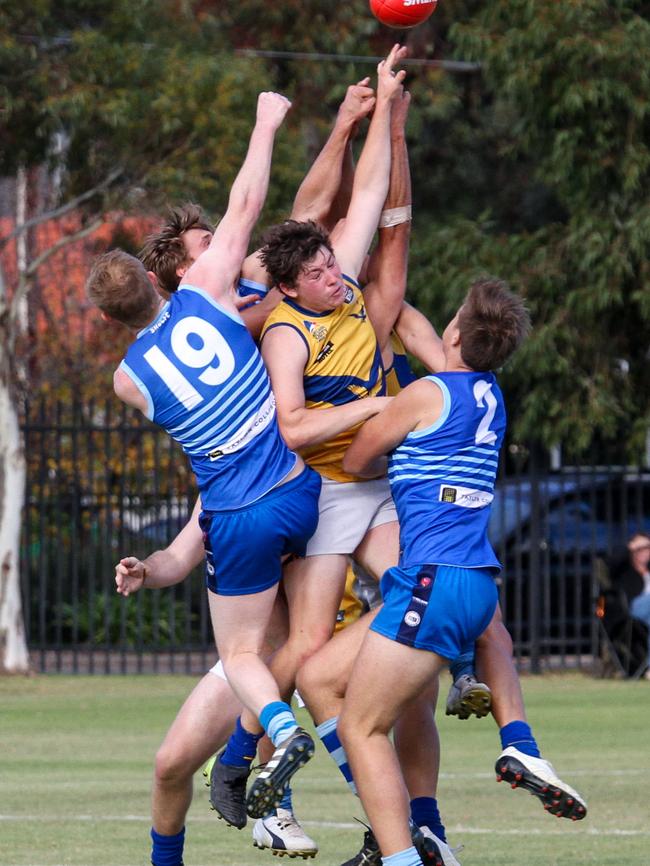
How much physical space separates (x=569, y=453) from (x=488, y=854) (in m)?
11.7

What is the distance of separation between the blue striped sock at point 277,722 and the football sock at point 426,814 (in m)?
0.94

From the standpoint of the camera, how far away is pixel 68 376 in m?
28.3

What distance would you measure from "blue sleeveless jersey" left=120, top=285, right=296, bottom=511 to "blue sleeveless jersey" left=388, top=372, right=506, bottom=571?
0.56 meters

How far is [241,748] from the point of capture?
7648 millimetres

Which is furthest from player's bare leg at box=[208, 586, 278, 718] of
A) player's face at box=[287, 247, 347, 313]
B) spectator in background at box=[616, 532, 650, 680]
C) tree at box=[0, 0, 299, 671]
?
tree at box=[0, 0, 299, 671]

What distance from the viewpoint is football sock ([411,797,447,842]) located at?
25.0ft

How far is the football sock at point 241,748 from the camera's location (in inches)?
300

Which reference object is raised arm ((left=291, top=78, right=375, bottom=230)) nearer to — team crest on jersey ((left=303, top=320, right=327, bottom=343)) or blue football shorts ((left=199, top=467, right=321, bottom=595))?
team crest on jersey ((left=303, top=320, right=327, bottom=343))

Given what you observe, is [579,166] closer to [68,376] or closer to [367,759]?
[68,376]

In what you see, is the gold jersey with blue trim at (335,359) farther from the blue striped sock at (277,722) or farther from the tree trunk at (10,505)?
the tree trunk at (10,505)

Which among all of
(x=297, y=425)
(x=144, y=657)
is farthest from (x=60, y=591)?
(x=297, y=425)

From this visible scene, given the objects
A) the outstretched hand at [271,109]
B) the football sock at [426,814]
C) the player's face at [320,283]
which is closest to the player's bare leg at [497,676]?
the football sock at [426,814]

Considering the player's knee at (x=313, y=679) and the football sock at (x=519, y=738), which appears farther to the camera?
the player's knee at (x=313, y=679)

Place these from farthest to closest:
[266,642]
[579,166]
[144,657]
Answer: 1. [144,657]
2. [579,166]
3. [266,642]
